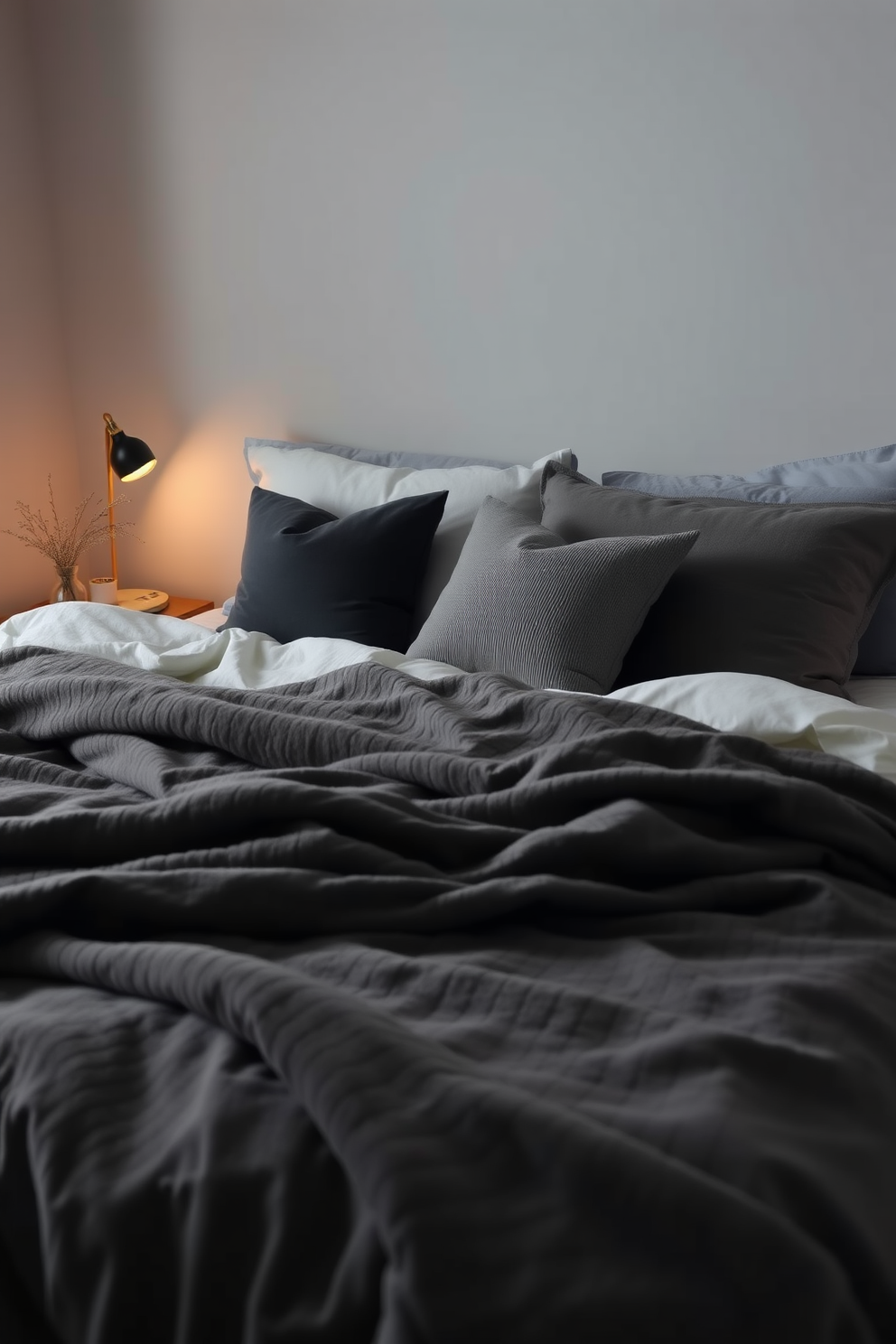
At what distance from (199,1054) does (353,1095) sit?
0.67ft

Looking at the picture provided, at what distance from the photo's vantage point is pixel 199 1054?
99 centimetres

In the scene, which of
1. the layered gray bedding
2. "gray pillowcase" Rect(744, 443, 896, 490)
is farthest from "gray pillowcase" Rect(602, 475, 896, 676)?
the layered gray bedding

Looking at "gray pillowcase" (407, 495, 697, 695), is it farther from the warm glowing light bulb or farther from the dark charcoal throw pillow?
the warm glowing light bulb

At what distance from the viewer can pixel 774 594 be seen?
2.14m

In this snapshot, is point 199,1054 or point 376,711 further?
point 376,711

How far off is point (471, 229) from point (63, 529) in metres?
1.70

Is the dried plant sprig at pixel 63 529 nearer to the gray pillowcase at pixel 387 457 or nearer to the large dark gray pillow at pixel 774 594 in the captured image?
the gray pillowcase at pixel 387 457

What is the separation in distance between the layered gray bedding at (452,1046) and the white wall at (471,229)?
4.74 ft

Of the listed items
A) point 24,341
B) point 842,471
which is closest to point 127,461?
point 24,341

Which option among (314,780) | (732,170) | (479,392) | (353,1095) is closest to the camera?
(353,1095)

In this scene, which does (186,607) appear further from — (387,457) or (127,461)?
(387,457)

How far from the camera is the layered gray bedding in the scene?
2.54 ft

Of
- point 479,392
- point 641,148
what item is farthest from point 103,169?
point 641,148

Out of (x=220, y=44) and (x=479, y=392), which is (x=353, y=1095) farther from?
(x=220, y=44)
